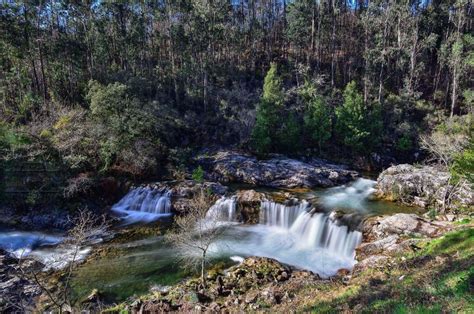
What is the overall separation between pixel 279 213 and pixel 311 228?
2.50 m

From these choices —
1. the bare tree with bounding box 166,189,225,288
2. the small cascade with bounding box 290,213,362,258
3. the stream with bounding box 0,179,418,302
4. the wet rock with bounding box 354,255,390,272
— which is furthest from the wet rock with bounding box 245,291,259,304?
the small cascade with bounding box 290,213,362,258

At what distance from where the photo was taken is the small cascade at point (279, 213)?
2102cm

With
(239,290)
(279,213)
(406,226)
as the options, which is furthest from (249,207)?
(406,226)

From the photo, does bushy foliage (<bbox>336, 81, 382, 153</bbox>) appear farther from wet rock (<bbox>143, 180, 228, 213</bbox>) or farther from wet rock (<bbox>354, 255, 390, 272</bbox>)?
wet rock (<bbox>354, 255, 390, 272</bbox>)

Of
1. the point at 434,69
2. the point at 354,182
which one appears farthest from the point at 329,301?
the point at 434,69

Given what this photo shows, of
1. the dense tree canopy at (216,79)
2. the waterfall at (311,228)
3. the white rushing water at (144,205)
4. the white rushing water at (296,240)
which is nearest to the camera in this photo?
the white rushing water at (296,240)

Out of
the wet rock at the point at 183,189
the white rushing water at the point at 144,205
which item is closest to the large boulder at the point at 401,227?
the wet rock at the point at 183,189

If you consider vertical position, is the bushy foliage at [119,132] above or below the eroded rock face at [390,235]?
above

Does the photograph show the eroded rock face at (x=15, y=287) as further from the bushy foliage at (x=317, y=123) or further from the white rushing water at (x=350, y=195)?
the bushy foliage at (x=317, y=123)

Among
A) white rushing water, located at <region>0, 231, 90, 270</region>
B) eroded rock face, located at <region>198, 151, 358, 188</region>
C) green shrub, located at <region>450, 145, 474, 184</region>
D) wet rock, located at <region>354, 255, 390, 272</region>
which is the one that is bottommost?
white rushing water, located at <region>0, 231, 90, 270</region>

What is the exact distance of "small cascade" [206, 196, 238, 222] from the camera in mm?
21969

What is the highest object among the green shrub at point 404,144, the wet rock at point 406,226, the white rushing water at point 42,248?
the green shrub at point 404,144

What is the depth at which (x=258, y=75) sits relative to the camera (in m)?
45.9

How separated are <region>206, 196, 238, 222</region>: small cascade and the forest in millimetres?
98
